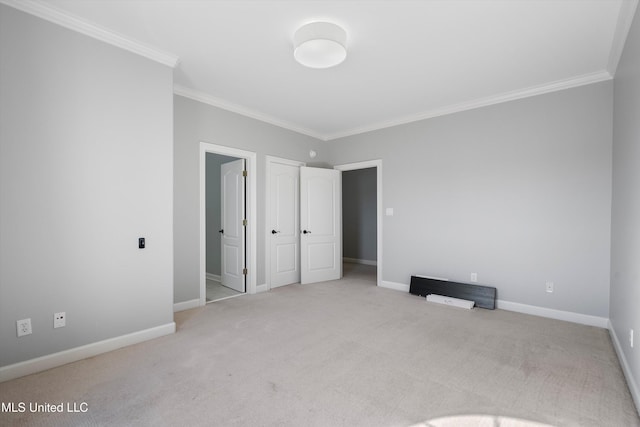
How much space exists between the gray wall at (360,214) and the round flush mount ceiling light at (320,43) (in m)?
5.02

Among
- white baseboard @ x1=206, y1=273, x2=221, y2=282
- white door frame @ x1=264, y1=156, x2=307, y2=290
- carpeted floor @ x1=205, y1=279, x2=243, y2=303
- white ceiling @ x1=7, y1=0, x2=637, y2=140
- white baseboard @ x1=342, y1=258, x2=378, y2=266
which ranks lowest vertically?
white baseboard @ x1=342, y1=258, x2=378, y2=266

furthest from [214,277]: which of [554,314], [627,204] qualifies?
[627,204]

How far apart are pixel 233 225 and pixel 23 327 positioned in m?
2.77

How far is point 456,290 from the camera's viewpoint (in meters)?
4.03

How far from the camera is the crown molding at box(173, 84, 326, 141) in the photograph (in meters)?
3.66

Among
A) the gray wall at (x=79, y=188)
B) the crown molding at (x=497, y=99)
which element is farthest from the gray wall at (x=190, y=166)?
the crown molding at (x=497, y=99)

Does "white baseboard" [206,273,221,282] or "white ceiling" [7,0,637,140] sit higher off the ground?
"white ceiling" [7,0,637,140]

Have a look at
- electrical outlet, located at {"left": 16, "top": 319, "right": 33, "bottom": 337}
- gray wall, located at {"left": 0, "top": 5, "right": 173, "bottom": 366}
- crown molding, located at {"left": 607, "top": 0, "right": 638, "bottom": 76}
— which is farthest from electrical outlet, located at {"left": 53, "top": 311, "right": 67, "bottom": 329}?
crown molding, located at {"left": 607, "top": 0, "right": 638, "bottom": 76}

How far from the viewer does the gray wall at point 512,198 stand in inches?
126

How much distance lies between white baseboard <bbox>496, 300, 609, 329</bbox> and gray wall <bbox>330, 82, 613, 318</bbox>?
6cm

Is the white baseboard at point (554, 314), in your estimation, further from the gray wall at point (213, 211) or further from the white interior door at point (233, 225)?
the gray wall at point (213, 211)

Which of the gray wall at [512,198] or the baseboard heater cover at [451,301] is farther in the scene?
the baseboard heater cover at [451,301]

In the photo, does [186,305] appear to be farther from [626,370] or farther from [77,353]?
[626,370]

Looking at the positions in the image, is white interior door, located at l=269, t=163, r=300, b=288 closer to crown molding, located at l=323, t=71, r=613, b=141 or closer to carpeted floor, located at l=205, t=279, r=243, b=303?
carpeted floor, located at l=205, t=279, r=243, b=303
